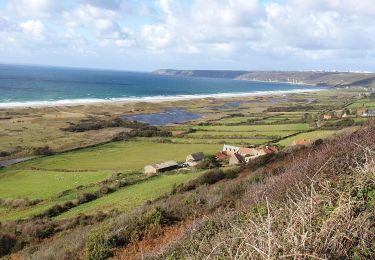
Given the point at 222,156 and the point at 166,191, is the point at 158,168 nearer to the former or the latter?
the point at 222,156

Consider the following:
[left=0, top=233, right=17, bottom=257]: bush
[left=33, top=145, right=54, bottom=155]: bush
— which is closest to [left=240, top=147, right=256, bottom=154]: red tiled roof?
[left=33, top=145, right=54, bottom=155]: bush

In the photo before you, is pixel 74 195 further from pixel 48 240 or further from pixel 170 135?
pixel 170 135

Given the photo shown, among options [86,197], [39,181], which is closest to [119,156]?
[39,181]

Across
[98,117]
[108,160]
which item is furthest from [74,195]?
[98,117]

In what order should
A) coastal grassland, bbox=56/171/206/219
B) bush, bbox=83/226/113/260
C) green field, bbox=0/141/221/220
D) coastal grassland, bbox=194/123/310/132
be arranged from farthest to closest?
coastal grassland, bbox=194/123/310/132, green field, bbox=0/141/221/220, coastal grassland, bbox=56/171/206/219, bush, bbox=83/226/113/260

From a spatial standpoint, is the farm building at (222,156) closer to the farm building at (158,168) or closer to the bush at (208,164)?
the bush at (208,164)

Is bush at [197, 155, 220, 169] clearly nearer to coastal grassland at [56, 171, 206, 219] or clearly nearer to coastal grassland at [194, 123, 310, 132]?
coastal grassland at [56, 171, 206, 219]
